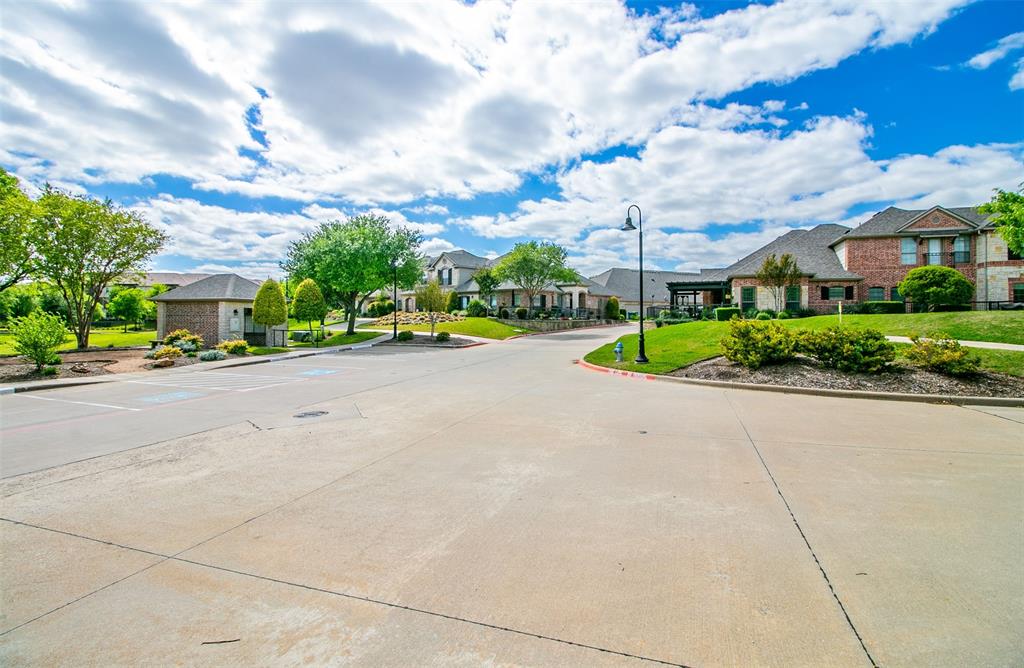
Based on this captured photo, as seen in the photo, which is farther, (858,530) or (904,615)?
(858,530)

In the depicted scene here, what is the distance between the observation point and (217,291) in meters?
32.0

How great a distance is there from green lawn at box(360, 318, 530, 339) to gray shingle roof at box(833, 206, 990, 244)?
27.6 m

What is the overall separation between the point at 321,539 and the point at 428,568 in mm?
1187

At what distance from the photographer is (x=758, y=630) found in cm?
306

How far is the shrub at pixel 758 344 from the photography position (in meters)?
14.8

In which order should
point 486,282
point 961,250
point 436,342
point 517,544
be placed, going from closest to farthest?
point 517,544 < point 436,342 < point 961,250 < point 486,282

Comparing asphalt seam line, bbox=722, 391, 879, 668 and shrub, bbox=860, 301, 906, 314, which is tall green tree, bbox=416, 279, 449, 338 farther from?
asphalt seam line, bbox=722, 391, 879, 668

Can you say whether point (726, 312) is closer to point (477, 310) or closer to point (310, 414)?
point (477, 310)

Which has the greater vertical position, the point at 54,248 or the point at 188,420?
the point at 54,248

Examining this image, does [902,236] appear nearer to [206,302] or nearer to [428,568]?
[428,568]

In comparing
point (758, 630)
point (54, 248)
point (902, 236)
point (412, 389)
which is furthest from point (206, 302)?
point (902, 236)

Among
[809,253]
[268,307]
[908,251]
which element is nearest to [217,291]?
[268,307]

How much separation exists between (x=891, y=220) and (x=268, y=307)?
4554 cm

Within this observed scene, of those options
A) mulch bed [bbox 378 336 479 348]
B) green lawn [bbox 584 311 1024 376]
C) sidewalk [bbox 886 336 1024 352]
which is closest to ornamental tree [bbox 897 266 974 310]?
green lawn [bbox 584 311 1024 376]
